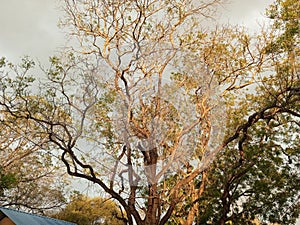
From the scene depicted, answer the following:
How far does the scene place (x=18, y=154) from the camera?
1195 centimetres

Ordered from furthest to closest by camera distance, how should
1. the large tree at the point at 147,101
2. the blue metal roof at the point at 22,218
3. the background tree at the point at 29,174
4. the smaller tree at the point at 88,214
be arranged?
1. the smaller tree at the point at 88,214
2. the background tree at the point at 29,174
3. the large tree at the point at 147,101
4. the blue metal roof at the point at 22,218

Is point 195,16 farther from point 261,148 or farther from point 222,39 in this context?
point 261,148

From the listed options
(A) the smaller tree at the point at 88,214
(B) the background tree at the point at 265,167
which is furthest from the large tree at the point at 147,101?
(A) the smaller tree at the point at 88,214

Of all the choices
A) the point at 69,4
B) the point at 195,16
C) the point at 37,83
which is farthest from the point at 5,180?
the point at 195,16

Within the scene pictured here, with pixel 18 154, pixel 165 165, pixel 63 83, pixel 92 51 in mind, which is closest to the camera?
pixel 165 165

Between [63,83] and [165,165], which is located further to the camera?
[63,83]

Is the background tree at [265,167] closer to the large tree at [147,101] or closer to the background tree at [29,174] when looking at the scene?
the large tree at [147,101]

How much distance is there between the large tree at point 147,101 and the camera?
7664 millimetres

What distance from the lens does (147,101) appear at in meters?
7.83

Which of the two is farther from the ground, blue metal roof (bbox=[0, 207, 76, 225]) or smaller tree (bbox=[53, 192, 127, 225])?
smaller tree (bbox=[53, 192, 127, 225])

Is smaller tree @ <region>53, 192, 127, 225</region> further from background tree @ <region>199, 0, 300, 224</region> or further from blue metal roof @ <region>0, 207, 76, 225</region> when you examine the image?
blue metal roof @ <region>0, 207, 76, 225</region>

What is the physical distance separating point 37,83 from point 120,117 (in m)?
2.22

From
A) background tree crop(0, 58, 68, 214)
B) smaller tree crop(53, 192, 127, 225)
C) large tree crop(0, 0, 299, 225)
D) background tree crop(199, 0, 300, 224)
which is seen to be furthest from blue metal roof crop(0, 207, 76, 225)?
smaller tree crop(53, 192, 127, 225)

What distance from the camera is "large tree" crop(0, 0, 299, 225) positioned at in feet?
25.1
